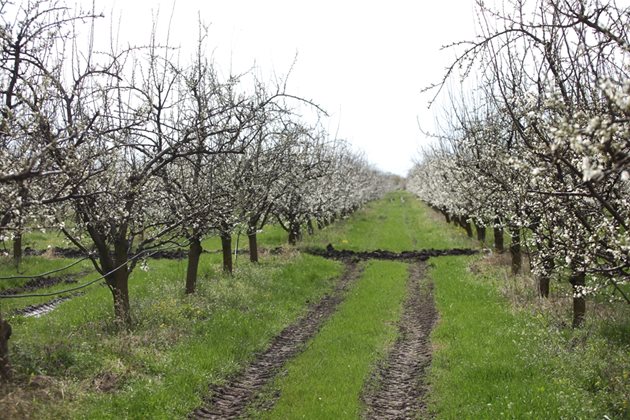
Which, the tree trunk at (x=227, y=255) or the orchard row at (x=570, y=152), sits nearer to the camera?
the orchard row at (x=570, y=152)

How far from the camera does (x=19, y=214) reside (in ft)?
24.6


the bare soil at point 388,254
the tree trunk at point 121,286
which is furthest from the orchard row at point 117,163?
the bare soil at point 388,254

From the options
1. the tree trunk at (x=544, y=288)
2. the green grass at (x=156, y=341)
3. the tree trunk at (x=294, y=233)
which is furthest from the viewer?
the tree trunk at (x=294, y=233)

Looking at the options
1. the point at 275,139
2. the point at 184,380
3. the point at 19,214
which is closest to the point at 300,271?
the point at 275,139

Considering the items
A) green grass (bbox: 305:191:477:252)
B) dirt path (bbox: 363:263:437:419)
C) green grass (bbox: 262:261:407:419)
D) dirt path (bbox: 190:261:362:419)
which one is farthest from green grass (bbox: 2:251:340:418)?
green grass (bbox: 305:191:477:252)

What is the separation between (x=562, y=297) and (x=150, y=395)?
409 inches

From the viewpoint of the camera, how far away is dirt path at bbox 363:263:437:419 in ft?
27.5

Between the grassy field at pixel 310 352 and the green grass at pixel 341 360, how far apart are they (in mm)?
33

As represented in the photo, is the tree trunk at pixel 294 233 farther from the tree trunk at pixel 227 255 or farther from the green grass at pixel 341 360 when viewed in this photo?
the green grass at pixel 341 360

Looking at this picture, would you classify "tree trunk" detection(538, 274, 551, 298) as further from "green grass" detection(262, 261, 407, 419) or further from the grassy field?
"green grass" detection(262, 261, 407, 419)

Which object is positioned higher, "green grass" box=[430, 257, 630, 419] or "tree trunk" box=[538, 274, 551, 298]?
"tree trunk" box=[538, 274, 551, 298]

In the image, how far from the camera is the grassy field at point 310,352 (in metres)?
7.87

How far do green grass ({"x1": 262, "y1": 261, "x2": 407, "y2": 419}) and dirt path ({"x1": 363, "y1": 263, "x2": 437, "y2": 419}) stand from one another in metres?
0.24

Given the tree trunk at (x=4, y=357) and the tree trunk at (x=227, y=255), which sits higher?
the tree trunk at (x=227, y=255)
